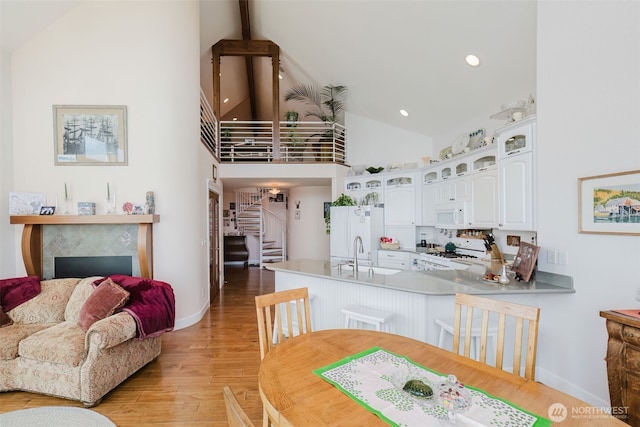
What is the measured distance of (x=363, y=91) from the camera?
5.76 metres

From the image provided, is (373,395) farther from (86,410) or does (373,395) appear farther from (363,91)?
(363,91)

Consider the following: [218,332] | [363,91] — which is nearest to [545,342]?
[218,332]

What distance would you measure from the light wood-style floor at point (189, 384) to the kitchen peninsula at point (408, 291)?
0.92 meters

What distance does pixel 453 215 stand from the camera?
14.9 ft

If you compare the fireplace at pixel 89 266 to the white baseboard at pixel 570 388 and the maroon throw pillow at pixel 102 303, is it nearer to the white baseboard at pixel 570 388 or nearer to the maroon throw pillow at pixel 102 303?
the maroon throw pillow at pixel 102 303

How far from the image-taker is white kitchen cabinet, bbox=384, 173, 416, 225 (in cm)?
555

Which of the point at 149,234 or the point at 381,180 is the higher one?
the point at 381,180

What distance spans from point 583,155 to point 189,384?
144 inches

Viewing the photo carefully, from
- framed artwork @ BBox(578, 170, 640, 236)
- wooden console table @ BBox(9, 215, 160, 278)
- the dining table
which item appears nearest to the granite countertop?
framed artwork @ BBox(578, 170, 640, 236)

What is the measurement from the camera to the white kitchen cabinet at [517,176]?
2812 mm

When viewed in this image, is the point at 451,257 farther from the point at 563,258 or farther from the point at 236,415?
the point at 236,415

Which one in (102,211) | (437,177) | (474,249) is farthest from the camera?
(437,177)

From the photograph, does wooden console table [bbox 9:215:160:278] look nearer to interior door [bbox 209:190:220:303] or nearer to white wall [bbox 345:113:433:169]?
interior door [bbox 209:190:220:303]

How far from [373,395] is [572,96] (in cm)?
267
